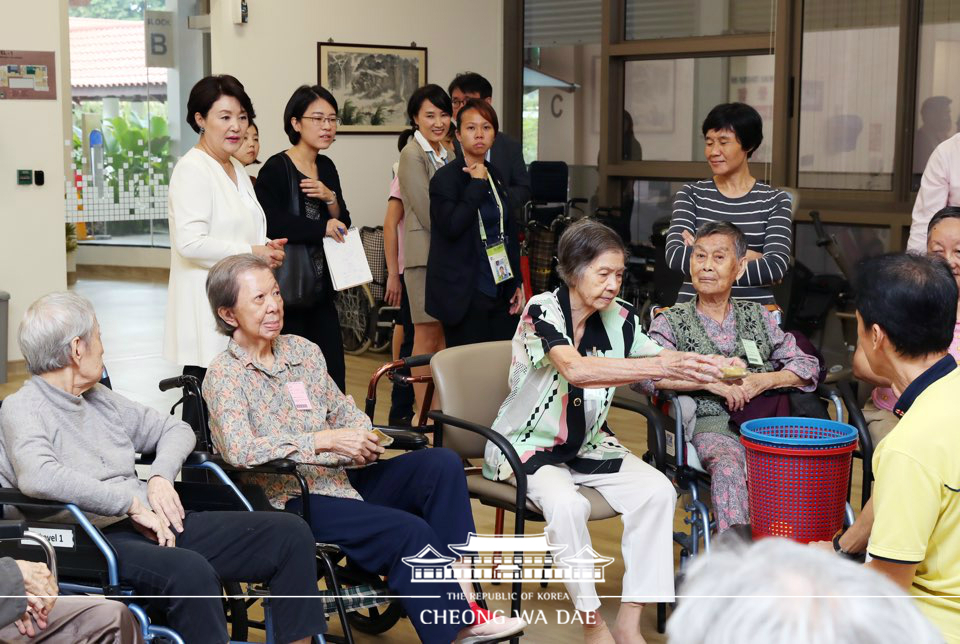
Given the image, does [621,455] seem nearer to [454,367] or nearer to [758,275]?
[454,367]

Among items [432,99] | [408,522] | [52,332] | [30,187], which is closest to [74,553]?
[52,332]

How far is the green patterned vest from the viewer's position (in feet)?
12.3

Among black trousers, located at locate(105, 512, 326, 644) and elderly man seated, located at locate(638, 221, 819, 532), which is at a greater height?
elderly man seated, located at locate(638, 221, 819, 532)

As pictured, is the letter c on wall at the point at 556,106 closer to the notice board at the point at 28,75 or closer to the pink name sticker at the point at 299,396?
the notice board at the point at 28,75

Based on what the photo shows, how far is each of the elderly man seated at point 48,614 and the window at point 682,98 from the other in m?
5.59

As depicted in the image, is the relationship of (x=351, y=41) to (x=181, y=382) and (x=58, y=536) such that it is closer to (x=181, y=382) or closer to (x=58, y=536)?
(x=181, y=382)

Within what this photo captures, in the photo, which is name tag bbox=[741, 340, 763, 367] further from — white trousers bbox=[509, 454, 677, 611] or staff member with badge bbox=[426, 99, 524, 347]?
staff member with badge bbox=[426, 99, 524, 347]

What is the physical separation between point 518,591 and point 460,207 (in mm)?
2087

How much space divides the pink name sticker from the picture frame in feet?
17.3

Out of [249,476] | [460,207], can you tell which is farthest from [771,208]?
[249,476]

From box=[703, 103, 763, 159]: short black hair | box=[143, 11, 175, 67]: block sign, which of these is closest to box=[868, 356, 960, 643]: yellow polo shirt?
box=[703, 103, 763, 159]: short black hair

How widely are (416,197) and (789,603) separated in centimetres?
455

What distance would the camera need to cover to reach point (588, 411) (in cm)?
350

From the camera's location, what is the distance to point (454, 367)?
3525mm
